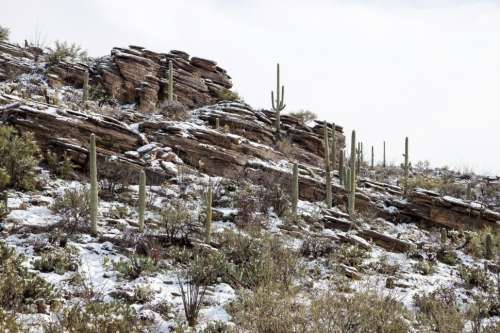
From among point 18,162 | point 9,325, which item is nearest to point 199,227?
point 18,162

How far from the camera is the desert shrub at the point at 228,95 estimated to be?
23.7 metres

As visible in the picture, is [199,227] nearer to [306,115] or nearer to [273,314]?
[273,314]

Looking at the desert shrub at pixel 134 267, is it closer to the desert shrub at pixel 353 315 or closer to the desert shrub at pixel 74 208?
the desert shrub at pixel 74 208

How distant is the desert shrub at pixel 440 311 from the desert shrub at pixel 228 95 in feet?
57.6

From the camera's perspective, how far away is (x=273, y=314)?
515cm

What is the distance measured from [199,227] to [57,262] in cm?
385

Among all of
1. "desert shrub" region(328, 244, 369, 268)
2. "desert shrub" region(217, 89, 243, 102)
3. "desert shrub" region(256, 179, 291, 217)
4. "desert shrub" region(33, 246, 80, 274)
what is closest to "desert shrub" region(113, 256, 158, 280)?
"desert shrub" region(33, 246, 80, 274)

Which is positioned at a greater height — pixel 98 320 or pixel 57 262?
pixel 57 262

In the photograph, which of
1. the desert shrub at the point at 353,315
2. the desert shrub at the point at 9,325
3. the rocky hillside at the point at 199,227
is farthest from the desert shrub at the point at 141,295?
the desert shrub at the point at 353,315

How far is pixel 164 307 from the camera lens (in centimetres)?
656

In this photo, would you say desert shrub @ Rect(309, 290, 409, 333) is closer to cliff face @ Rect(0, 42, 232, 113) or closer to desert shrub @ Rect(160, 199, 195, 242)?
desert shrub @ Rect(160, 199, 195, 242)

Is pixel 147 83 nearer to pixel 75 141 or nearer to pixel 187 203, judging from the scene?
pixel 75 141

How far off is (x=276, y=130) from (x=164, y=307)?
1550 cm

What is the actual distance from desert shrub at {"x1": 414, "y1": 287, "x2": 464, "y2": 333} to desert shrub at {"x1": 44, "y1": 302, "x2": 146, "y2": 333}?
4470 millimetres
